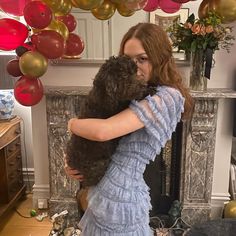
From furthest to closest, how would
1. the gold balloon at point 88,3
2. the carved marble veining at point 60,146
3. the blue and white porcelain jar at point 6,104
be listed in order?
the blue and white porcelain jar at point 6,104 → the carved marble veining at point 60,146 → the gold balloon at point 88,3

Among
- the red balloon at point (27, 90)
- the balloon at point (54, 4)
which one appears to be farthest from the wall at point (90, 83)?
the balloon at point (54, 4)

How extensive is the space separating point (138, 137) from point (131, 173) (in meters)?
0.14

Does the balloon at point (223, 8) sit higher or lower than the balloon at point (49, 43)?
higher

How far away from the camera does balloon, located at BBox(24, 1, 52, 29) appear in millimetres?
1590

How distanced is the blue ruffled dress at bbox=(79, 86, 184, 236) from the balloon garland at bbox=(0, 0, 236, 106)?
772 millimetres

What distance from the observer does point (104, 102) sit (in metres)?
1.04

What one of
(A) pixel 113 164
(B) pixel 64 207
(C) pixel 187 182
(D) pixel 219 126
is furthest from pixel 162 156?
(A) pixel 113 164

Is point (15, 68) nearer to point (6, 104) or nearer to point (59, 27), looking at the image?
point (59, 27)

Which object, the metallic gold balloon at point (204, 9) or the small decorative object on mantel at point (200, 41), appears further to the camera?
the small decorative object on mantel at point (200, 41)

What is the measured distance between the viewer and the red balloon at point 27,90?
71.2 inches

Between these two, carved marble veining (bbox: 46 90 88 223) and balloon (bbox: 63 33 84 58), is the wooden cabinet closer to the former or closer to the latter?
carved marble veining (bbox: 46 90 88 223)

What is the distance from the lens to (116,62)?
1019 millimetres

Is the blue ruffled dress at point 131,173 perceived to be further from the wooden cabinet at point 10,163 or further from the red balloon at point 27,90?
the wooden cabinet at point 10,163

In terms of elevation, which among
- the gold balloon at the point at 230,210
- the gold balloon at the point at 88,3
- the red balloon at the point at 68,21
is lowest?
the gold balloon at the point at 230,210
